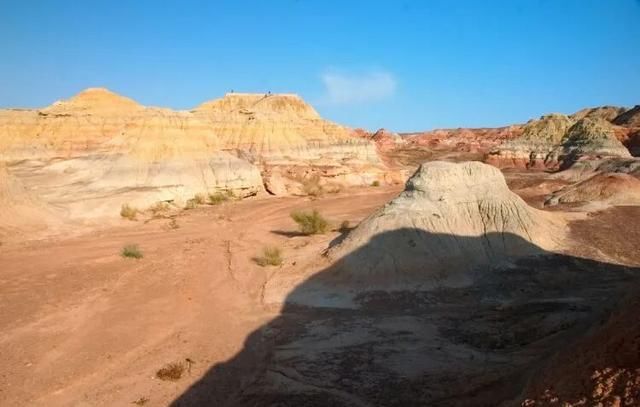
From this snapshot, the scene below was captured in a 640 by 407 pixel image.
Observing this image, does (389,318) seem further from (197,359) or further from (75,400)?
(75,400)

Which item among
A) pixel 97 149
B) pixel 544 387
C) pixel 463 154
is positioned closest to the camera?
pixel 544 387

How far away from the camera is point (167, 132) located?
29109 mm

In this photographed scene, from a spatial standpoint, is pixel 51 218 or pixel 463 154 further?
pixel 463 154

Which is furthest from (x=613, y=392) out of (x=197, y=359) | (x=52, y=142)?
(x=52, y=142)

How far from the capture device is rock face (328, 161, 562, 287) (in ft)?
39.8

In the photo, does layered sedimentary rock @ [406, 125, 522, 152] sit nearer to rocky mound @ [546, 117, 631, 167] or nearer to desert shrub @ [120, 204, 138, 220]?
rocky mound @ [546, 117, 631, 167]

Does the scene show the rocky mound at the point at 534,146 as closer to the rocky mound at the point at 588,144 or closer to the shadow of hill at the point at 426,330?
the rocky mound at the point at 588,144

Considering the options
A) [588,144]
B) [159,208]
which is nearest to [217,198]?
[159,208]

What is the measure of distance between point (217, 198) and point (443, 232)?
17.2 m

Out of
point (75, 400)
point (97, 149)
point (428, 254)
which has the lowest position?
point (75, 400)

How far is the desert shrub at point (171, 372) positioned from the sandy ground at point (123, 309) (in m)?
0.11

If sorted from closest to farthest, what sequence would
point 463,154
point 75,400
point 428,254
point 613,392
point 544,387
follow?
point 613,392
point 544,387
point 75,400
point 428,254
point 463,154

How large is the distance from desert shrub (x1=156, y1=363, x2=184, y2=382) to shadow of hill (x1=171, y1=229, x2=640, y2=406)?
41 centimetres

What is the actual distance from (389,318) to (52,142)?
25280 mm
